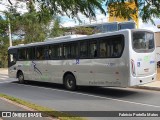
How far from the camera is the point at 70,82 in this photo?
16.7 m

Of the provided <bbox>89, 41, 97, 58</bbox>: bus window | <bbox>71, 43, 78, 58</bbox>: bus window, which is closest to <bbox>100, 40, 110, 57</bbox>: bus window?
<bbox>89, 41, 97, 58</bbox>: bus window

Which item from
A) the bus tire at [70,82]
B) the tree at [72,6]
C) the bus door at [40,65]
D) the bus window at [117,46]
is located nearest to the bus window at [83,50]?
the bus tire at [70,82]

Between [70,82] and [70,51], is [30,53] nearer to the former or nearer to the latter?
[70,51]

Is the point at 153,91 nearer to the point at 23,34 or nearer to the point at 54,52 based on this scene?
the point at 54,52

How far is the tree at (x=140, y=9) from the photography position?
10.2ft

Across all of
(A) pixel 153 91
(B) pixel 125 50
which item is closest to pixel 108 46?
(B) pixel 125 50

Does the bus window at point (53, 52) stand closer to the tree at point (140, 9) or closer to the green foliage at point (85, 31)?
the tree at point (140, 9)

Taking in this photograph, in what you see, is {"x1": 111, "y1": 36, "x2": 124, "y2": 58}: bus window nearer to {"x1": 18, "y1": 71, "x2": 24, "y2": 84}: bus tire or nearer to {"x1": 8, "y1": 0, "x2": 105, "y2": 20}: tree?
{"x1": 8, "y1": 0, "x2": 105, "y2": 20}: tree

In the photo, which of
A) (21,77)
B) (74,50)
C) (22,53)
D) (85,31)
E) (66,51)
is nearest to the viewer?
(74,50)

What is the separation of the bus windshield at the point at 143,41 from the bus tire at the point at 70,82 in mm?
4068

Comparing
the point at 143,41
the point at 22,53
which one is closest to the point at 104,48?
the point at 143,41

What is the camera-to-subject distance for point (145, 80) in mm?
13906

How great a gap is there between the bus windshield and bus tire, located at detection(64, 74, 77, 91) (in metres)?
4.07

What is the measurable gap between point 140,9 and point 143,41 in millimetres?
11012
